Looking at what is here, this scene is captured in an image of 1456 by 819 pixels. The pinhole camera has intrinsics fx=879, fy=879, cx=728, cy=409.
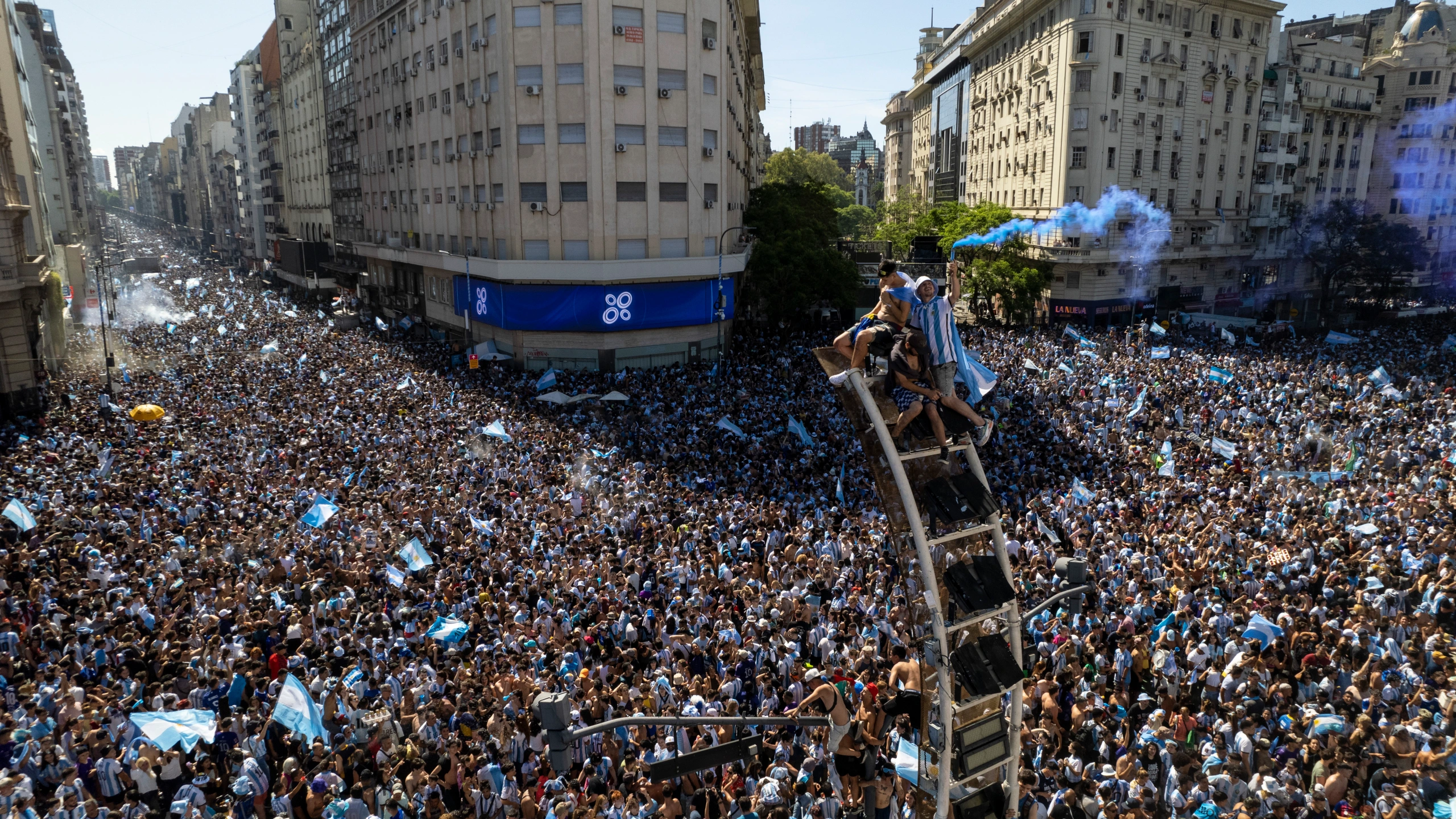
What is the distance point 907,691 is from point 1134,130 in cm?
5551

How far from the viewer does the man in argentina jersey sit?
23.3 feet

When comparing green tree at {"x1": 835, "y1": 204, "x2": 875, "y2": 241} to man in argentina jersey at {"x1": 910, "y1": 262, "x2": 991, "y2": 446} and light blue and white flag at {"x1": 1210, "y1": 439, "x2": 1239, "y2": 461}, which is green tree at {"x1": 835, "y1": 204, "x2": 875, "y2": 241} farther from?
man in argentina jersey at {"x1": 910, "y1": 262, "x2": 991, "y2": 446}

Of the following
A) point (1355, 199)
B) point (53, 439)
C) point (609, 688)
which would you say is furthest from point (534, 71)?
point (1355, 199)

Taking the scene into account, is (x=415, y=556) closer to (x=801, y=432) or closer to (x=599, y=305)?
(x=801, y=432)

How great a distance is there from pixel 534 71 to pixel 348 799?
33041mm

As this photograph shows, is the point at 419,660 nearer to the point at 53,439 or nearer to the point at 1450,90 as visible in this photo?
the point at 53,439

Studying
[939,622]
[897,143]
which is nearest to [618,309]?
[939,622]

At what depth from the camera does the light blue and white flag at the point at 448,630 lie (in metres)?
13.7

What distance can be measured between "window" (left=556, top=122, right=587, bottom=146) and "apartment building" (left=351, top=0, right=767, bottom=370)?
6 cm

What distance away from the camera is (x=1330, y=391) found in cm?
2891

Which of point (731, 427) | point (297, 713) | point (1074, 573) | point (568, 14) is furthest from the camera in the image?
point (568, 14)

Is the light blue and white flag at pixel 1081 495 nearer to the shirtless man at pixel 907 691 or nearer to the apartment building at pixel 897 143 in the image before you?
the shirtless man at pixel 907 691

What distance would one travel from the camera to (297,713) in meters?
11.1

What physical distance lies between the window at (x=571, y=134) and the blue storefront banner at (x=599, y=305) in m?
6.01
